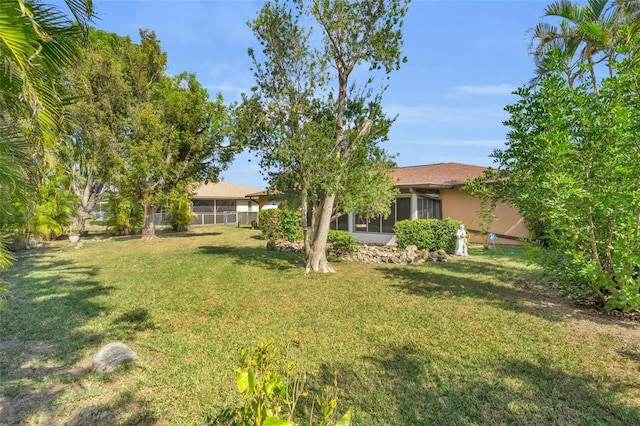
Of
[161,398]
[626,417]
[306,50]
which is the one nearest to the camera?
[626,417]

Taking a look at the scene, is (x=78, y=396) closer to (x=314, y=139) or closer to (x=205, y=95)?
(x=314, y=139)

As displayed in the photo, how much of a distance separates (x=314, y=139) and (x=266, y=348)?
820cm

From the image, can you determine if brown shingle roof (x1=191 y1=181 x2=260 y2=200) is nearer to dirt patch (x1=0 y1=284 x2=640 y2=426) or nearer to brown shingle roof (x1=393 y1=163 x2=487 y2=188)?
brown shingle roof (x1=393 y1=163 x2=487 y2=188)

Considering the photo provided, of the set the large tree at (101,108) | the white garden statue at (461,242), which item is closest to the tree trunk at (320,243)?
the white garden statue at (461,242)

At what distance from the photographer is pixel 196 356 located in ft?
15.1

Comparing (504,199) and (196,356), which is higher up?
(504,199)

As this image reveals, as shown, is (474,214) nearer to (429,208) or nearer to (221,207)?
(429,208)

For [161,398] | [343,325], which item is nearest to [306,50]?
[343,325]

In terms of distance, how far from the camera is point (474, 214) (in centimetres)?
1711

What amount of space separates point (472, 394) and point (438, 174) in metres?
19.3

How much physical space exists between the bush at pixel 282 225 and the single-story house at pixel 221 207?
40.5ft

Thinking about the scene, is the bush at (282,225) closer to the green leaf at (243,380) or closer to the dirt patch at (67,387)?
the dirt patch at (67,387)

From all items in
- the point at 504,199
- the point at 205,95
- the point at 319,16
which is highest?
the point at 205,95

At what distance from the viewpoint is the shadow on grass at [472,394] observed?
10.5 ft
